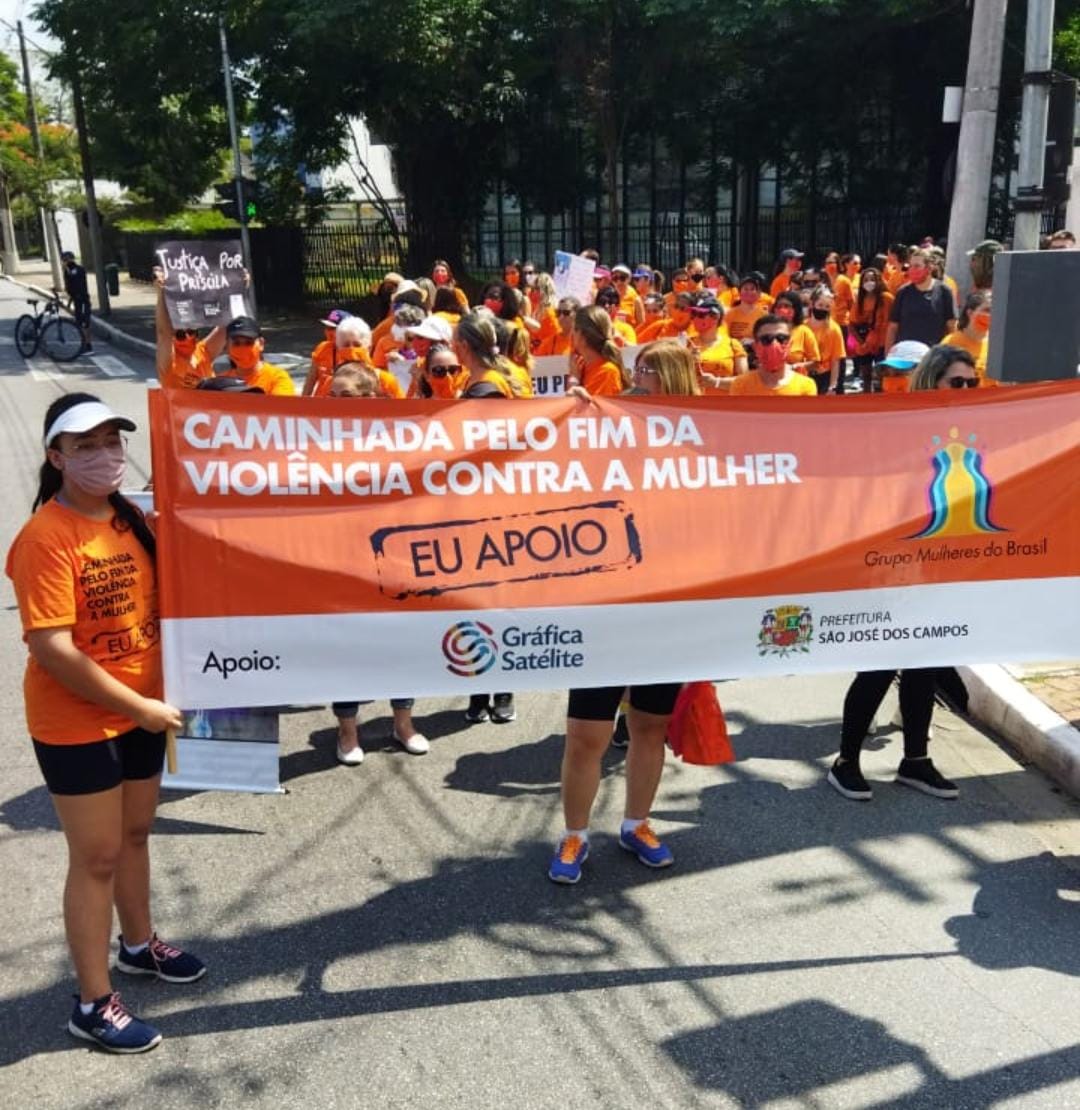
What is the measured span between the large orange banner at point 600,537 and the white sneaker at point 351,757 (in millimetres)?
1673

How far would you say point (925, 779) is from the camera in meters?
4.85

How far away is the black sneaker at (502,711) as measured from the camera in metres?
5.71

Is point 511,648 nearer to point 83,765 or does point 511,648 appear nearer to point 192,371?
point 83,765

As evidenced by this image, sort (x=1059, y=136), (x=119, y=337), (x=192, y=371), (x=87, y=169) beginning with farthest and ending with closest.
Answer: (x=87, y=169) < (x=119, y=337) < (x=1059, y=136) < (x=192, y=371)

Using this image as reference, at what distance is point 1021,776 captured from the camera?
4973mm

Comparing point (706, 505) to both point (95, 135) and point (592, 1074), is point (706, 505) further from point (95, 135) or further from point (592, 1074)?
point (95, 135)

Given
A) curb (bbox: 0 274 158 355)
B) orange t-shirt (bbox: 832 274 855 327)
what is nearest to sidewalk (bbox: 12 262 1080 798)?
orange t-shirt (bbox: 832 274 855 327)

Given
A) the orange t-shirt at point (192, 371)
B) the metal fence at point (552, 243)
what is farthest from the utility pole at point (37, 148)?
the orange t-shirt at point (192, 371)

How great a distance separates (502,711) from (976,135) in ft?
32.1

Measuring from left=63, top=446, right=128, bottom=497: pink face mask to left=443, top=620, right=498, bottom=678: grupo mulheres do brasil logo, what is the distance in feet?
3.61

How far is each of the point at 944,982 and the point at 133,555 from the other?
2.72 metres

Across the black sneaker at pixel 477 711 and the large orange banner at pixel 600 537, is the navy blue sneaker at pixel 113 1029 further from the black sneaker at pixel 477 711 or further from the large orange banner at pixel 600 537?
the black sneaker at pixel 477 711

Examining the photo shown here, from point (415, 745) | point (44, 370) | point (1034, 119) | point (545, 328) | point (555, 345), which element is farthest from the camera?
point (44, 370)

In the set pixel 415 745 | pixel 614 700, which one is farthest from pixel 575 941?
pixel 415 745
